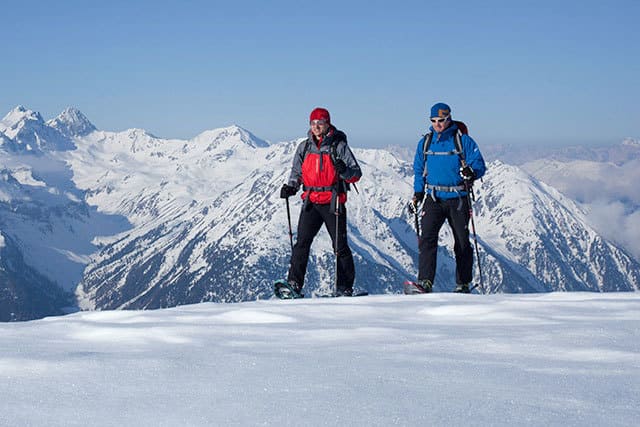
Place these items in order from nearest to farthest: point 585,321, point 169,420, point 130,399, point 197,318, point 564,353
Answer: point 169,420
point 130,399
point 564,353
point 585,321
point 197,318

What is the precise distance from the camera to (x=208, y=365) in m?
4.18

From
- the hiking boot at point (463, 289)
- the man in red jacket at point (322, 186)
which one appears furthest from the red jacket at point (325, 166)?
the hiking boot at point (463, 289)

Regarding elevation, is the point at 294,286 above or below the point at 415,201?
below

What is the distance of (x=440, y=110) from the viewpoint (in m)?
11.0

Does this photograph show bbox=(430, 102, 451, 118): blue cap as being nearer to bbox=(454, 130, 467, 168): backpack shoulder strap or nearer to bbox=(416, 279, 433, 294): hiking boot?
bbox=(454, 130, 467, 168): backpack shoulder strap

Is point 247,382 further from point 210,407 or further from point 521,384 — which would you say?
point 521,384

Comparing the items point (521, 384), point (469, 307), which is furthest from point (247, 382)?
point (469, 307)

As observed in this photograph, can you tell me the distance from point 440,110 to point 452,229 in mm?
2055

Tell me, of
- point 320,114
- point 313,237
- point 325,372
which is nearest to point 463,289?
point 313,237

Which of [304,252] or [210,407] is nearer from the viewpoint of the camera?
[210,407]

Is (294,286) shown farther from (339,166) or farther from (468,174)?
(468,174)

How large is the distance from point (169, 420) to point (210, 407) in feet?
0.82

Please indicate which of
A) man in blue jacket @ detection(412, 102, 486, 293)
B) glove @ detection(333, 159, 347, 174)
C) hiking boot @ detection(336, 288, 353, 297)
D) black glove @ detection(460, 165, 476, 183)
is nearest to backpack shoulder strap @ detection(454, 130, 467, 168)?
man in blue jacket @ detection(412, 102, 486, 293)

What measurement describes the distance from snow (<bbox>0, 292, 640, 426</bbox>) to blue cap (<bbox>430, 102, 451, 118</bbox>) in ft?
16.5
